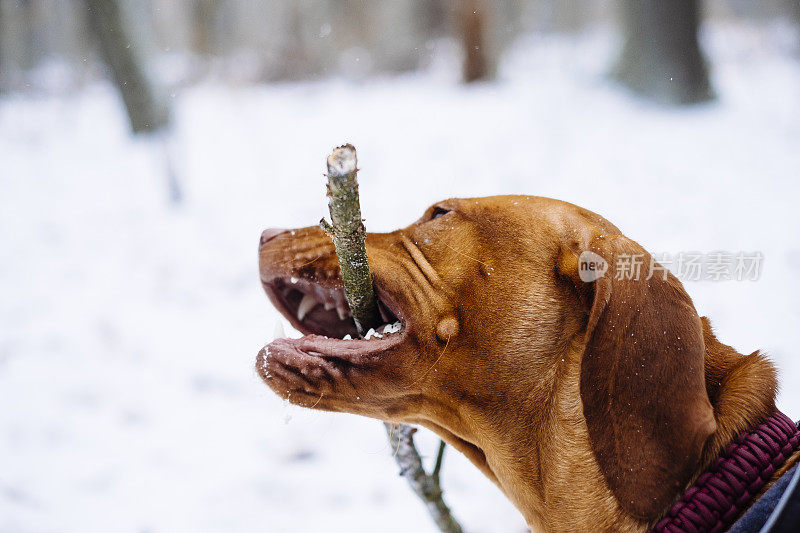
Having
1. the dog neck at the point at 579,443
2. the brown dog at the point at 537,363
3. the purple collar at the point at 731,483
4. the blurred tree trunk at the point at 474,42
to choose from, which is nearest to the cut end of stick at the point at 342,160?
the brown dog at the point at 537,363

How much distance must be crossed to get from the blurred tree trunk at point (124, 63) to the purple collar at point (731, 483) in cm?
589

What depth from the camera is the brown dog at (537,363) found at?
1.52m

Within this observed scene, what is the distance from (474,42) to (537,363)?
24.2 ft

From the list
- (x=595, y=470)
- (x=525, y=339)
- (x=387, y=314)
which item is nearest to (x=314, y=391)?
(x=387, y=314)

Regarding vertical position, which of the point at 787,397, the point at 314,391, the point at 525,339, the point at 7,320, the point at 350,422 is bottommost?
the point at 350,422

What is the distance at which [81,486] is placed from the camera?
3133 mm

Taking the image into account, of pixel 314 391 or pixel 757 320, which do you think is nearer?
pixel 314 391

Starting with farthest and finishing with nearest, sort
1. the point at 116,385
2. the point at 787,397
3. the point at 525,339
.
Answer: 1. the point at 116,385
2. the point at 787,397
3. the point at 525,339

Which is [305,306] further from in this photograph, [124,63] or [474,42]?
[474,42]

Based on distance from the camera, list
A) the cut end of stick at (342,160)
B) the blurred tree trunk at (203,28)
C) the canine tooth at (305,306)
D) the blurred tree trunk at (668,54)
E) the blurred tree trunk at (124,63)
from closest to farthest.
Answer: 1. the cut end of stick at (342,160)
2. the canine tooth at (305,306)
3. the blurred tree trunk at (124,63)
4. the blurred tree trunk at (668,54)
5. the blurred tree trunk at (203,28)

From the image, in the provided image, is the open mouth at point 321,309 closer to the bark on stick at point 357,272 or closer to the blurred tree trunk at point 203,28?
the bark on stick at point 357,272

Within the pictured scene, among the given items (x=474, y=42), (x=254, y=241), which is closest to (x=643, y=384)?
(x=254, y=241)

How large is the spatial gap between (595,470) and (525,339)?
1.42 feet

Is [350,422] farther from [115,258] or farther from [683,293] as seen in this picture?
[115,258]
